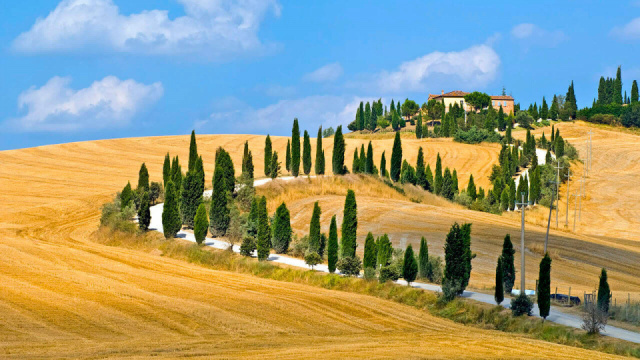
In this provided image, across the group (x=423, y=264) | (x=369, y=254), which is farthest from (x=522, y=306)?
(x=369, y=254)

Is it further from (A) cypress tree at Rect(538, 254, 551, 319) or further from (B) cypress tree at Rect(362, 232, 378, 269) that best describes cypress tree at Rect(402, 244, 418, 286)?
(A) cypress tree at Rect(538, 254, 551, 319)

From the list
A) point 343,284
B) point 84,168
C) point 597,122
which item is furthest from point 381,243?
point 597,122

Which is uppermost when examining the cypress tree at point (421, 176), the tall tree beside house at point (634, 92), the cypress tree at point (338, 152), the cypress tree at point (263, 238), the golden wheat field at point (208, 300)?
the tall tree beside house at point (634, 92)

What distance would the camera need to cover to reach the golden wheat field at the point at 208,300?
79.4 ft

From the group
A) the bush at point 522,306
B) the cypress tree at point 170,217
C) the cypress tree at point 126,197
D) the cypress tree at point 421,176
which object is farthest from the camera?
the cypress tree at point 421,176

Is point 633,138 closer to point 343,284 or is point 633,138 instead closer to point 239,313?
point 343,284

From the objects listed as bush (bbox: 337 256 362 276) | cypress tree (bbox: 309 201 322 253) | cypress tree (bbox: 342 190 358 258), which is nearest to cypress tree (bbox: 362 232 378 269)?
bush (bbox: 337 256 362 276)

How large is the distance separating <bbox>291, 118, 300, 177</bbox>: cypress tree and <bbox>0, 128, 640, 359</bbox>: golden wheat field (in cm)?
348

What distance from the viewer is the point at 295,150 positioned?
72.5 meters

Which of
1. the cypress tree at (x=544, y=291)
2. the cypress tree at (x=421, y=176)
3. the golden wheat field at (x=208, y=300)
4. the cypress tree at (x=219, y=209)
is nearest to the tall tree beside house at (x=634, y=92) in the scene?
the cypress tree at (x=421, y=176)

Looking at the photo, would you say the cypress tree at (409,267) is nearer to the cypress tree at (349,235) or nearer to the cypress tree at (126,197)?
the cypress tree at (349,235)

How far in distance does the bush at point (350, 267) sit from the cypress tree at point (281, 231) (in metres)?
8.84

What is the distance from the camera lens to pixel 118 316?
28.8 metres

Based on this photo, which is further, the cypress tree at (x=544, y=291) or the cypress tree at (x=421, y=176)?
the cypress tree at (x=421, y=176)
